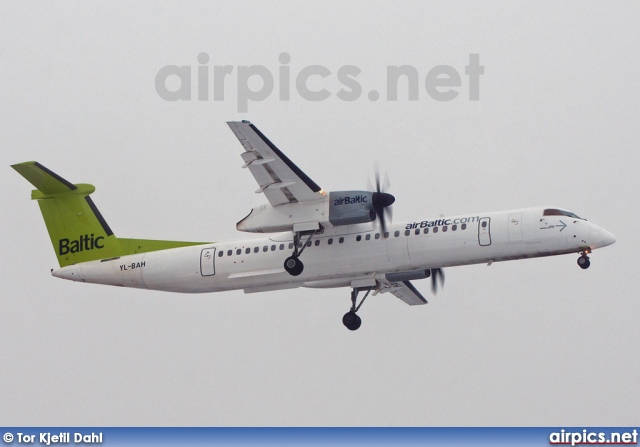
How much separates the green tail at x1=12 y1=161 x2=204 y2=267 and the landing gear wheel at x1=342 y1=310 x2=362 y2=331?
5.34m

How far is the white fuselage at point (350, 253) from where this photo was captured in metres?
26.9

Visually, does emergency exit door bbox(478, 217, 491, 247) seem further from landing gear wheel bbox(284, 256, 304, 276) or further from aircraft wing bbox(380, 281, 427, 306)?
landing gear wheel bbox(284, 256, 304, 276)

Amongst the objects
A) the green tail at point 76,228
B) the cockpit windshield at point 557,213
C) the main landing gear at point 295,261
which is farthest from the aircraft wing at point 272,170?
the cockpit windshield at point 557,213

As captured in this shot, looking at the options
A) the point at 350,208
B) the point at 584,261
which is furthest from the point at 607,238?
the point at 350,208

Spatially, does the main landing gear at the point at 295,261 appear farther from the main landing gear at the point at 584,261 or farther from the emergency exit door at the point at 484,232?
the main landing gear at the point at 584,261

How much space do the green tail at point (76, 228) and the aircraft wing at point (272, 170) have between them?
4.44m

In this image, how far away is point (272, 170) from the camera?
90.8ft

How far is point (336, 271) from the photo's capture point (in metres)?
28.9

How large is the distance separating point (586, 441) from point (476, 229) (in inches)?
264

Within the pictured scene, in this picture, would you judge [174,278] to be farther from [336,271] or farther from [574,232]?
[574,232]

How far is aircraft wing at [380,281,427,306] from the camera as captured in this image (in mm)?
31297

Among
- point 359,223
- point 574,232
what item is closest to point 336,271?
point 359,223

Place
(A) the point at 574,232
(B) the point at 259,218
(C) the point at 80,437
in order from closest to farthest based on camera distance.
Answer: (A) the point at 574,232, (B) the point at 259,218, (C) the point at 80,437

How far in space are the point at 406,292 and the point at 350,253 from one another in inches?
172
